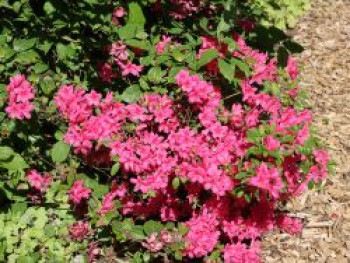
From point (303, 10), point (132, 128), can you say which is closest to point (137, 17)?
point (132, 128)

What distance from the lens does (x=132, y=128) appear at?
2836 millimetres

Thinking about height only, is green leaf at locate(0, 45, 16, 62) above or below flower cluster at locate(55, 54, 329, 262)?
above

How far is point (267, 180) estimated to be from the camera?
2.53 metres

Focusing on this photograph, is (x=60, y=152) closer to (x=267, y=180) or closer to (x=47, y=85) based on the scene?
(x=47, y=85)

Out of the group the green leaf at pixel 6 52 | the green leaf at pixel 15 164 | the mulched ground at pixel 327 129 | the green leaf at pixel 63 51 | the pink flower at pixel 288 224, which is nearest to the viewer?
the green leaf at pixel 6 52

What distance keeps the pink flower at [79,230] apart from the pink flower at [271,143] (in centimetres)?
114

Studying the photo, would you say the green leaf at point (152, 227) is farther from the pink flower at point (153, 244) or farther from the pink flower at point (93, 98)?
the pink flower at point (93, 98)

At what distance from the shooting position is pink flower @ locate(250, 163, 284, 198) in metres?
2.52

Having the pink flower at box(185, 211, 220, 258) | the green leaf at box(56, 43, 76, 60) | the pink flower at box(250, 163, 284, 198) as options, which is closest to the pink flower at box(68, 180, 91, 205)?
the pink flower at box(185, 211, 220, 258)

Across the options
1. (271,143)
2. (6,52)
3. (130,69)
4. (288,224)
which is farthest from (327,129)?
(6,52)

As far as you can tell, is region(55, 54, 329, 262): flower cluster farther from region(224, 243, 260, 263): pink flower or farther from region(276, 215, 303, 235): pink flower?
region(276, 215, 303, 235): pink flower

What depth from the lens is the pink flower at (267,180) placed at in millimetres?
2523

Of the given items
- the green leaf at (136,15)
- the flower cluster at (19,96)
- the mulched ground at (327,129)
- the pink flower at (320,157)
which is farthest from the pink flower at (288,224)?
the flower cluster at (19,96)

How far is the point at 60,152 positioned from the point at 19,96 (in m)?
0.35
